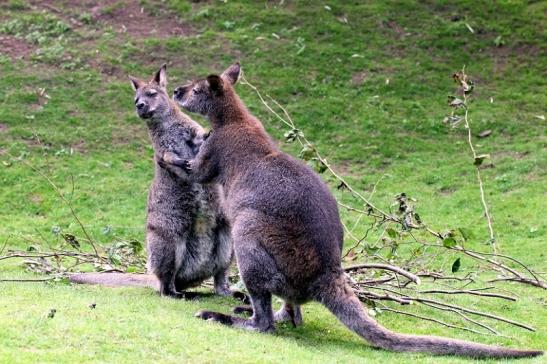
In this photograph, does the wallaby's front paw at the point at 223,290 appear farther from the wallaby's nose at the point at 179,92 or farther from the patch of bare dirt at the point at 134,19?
the patch of bare dirt at the point at 134,19

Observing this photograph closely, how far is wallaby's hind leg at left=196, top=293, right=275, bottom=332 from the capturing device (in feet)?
26.1

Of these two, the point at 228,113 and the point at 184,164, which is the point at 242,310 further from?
the point at 228,113

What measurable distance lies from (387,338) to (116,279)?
151 inches

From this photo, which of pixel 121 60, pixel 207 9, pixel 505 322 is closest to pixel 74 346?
pixel 505 322

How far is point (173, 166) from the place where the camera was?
9383 mm

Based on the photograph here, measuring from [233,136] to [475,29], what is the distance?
15479mm

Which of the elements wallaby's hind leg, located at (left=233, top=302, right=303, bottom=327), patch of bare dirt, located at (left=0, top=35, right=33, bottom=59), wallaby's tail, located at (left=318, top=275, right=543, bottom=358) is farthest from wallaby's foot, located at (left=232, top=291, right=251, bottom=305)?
patch of bare dirt, located at (left=0, top=35, right=33, bottom=59)

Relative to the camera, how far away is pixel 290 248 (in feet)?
25.5

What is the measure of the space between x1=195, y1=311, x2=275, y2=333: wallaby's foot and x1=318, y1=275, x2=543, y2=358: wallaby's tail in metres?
0.63

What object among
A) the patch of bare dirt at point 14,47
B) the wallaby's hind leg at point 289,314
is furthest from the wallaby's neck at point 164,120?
the patch of bare dirt at point 14,47

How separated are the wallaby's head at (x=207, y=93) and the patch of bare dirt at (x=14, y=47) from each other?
13111mm

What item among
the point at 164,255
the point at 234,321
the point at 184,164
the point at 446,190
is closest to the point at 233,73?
the point at 184,164

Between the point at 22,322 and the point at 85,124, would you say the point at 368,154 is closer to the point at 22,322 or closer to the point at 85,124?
the point at 85,124

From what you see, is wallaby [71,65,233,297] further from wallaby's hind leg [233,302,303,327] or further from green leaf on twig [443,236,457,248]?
green leaf on twig [443,236,457,248]
